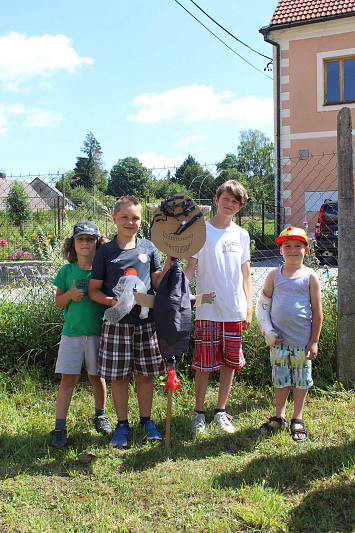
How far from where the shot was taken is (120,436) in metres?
2.77

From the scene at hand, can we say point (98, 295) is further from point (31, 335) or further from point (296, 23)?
point (296, 23)

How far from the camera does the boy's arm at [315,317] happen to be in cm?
284

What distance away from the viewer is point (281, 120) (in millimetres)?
13781

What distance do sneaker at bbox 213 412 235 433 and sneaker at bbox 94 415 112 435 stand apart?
72cm

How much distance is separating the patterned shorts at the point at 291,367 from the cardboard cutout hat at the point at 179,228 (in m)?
0.90

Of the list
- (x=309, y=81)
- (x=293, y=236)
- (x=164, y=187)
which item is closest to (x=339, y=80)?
(x=309, y=81)

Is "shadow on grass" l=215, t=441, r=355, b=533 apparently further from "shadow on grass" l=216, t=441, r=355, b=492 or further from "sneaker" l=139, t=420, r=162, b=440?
"sneaker" l=139, t=420, r=162, b=440

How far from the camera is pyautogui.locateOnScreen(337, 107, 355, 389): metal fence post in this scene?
335cm

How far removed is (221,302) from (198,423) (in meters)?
0.82

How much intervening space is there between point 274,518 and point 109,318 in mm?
1415

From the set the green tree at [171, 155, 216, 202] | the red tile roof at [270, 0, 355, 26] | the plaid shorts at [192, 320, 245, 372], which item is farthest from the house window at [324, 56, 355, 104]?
the plaid shorts at [192, 320, 245, 372]

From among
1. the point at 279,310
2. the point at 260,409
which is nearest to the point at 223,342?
the point at 279,310

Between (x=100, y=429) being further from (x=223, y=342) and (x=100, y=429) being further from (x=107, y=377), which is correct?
(x=223, y=342)

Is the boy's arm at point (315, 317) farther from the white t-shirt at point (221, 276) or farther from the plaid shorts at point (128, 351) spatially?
the plaid shorts at point (128, 351)
